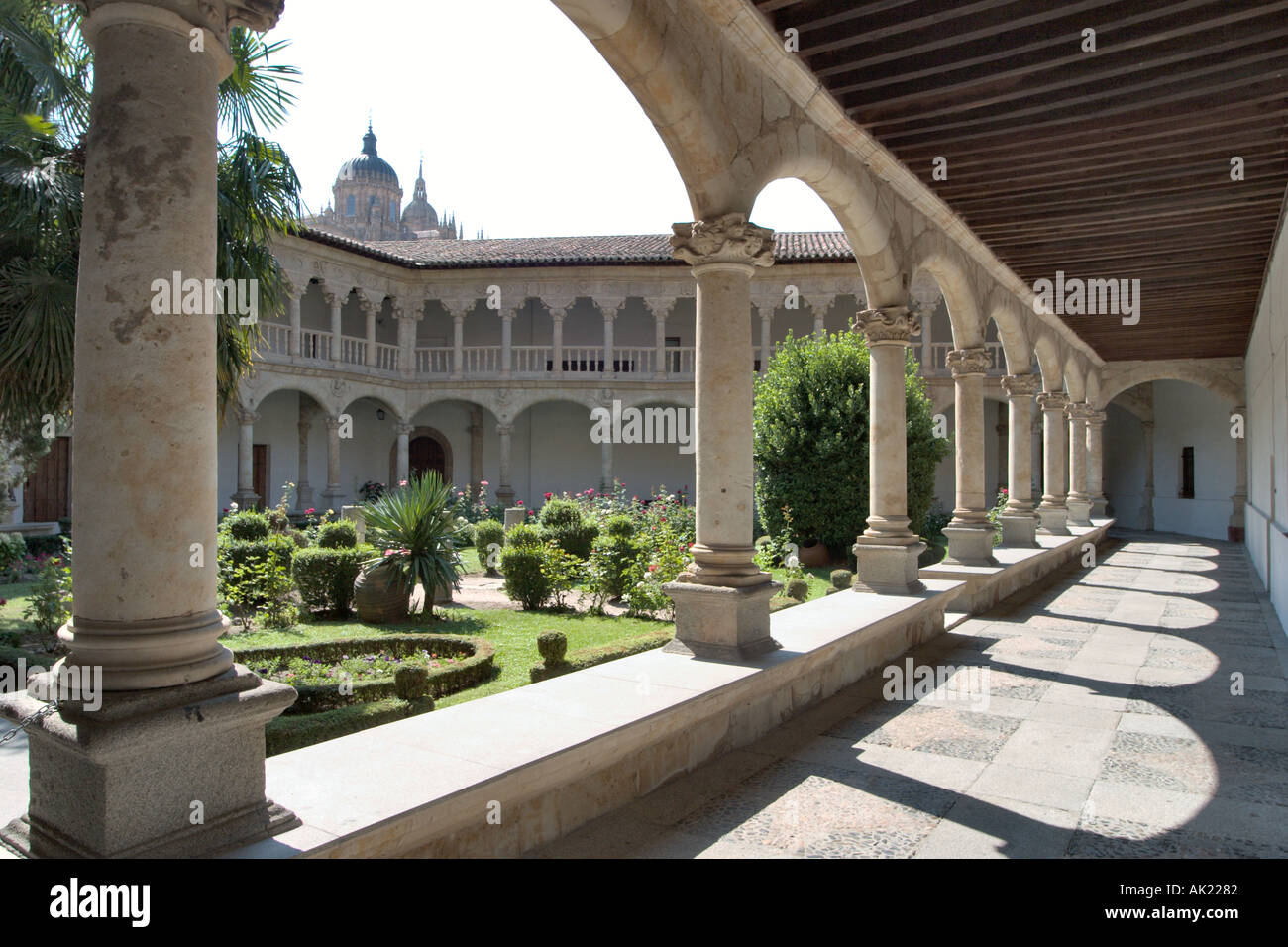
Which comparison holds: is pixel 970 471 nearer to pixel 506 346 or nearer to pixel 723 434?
pixel 723 434

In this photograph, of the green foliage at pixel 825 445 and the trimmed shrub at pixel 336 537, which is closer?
the trimmed shrub at pixel 336 537

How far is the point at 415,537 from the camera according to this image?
28.0 ft

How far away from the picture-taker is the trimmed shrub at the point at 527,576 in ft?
30.5

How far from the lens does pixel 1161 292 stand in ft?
35.7

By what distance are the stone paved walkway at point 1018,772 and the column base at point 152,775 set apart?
3.69 feet

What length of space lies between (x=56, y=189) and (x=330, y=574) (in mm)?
4032

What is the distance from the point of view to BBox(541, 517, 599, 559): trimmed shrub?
437 inches

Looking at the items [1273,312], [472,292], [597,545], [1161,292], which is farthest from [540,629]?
[472,292]

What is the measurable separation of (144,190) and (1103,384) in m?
18.6

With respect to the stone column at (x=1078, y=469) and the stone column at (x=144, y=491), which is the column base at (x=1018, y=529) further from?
the stone column at (x=144, y=491)

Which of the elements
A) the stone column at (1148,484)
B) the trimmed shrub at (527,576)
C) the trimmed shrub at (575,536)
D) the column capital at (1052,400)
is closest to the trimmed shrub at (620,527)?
the trimmed shrub at (527,576)
